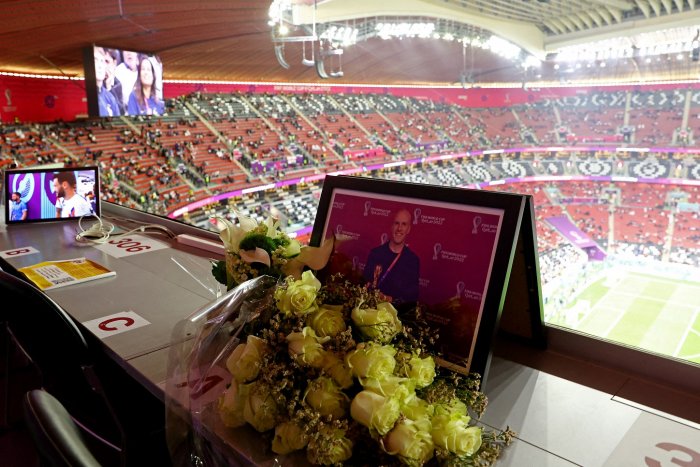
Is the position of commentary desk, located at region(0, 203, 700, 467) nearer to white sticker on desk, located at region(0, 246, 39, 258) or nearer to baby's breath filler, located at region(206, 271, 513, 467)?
baby's breath filler, located at region(206, 271, 513, 467)

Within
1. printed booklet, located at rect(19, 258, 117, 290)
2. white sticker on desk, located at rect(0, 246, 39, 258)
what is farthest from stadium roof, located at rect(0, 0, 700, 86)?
printed booklet, located at rect(19, 258, 117, 290)

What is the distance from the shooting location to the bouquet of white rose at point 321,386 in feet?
1.63

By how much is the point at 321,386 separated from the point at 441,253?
0.29m

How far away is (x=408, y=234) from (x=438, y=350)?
0.61 feet

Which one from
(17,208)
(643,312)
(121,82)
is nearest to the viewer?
(17,208)

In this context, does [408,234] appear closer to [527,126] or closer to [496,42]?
[496,42]

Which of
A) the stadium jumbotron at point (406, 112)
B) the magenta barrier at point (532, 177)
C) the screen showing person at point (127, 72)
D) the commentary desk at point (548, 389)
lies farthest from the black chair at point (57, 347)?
the magenta barrier at point (532, 177)

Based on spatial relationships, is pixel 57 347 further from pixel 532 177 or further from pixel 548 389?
pixel 532 177

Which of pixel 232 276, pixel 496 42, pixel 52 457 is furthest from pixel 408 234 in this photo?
pixel 496 42

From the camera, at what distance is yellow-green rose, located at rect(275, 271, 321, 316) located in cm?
60

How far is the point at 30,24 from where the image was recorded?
222 inches

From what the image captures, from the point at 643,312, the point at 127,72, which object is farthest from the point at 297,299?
the point at 643,312

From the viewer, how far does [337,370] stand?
55 centimetres

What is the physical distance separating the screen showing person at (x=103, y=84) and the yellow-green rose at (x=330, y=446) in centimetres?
779
